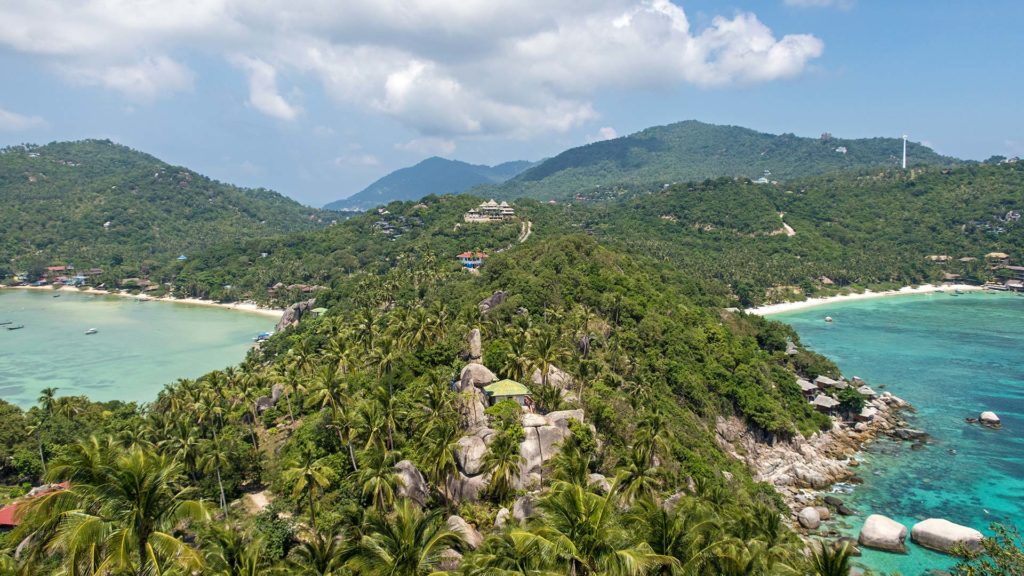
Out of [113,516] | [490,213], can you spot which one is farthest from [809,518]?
[490,213]

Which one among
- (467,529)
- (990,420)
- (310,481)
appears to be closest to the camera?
(467,529)

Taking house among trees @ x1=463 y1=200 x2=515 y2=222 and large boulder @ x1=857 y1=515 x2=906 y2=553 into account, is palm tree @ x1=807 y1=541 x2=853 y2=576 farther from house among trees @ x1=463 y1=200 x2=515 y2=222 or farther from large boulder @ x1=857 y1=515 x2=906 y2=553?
house among trees @ x1=463 y1=200 x2=515 y2=222

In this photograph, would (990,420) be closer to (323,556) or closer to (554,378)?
(554,378)

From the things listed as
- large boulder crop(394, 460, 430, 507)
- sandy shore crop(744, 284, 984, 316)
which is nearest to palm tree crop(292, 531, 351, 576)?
large boulder crop(394, 460, 430, 507)

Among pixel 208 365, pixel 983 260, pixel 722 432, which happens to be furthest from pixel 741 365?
pixel 983 260

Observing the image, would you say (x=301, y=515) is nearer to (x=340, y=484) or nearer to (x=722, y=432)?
(x=340, y=484)
